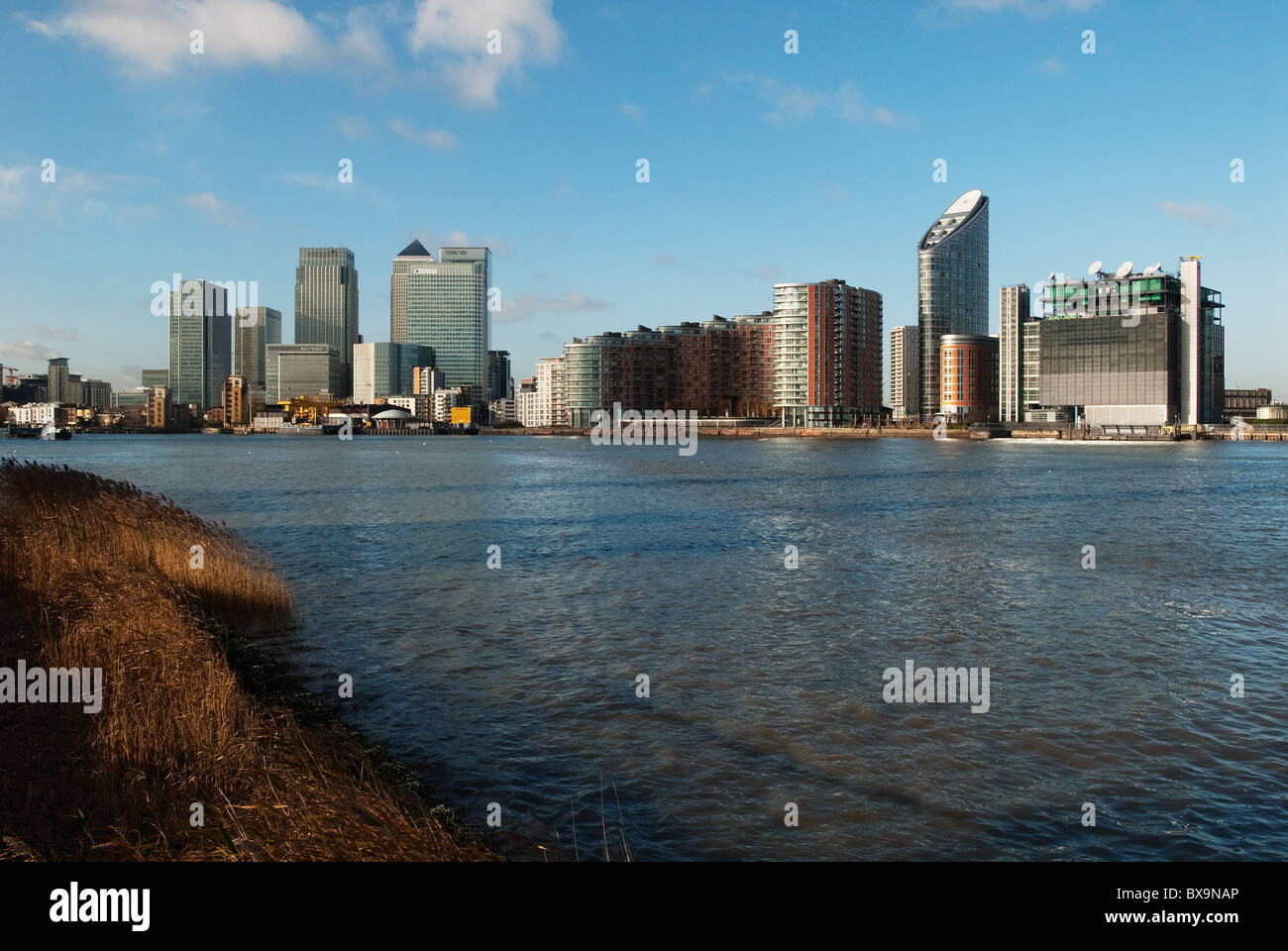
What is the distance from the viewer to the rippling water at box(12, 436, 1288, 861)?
11.6 m

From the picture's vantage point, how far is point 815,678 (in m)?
17.9

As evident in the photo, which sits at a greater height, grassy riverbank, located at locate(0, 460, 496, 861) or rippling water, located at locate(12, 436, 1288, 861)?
grassy riverbank, located at locate(0, 460, 496, 861)

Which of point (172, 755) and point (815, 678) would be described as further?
point (815, 678)

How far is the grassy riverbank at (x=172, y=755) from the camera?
875 cm

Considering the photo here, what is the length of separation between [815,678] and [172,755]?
11258 millimetres

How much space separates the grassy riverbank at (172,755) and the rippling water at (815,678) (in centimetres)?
156

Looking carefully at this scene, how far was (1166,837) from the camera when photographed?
435 inches

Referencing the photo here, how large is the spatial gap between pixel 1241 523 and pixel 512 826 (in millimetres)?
48504

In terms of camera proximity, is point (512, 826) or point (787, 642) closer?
point (512, 826)

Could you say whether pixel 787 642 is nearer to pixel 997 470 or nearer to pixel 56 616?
pixel 56 616

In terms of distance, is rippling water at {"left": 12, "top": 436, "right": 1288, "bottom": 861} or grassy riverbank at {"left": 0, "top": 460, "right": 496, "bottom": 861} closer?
grassy riverbank at {"left": 0, "top": 460, "right": 496, "bottom": 861}

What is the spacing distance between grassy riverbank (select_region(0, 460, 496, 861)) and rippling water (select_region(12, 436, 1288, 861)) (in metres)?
1.56
